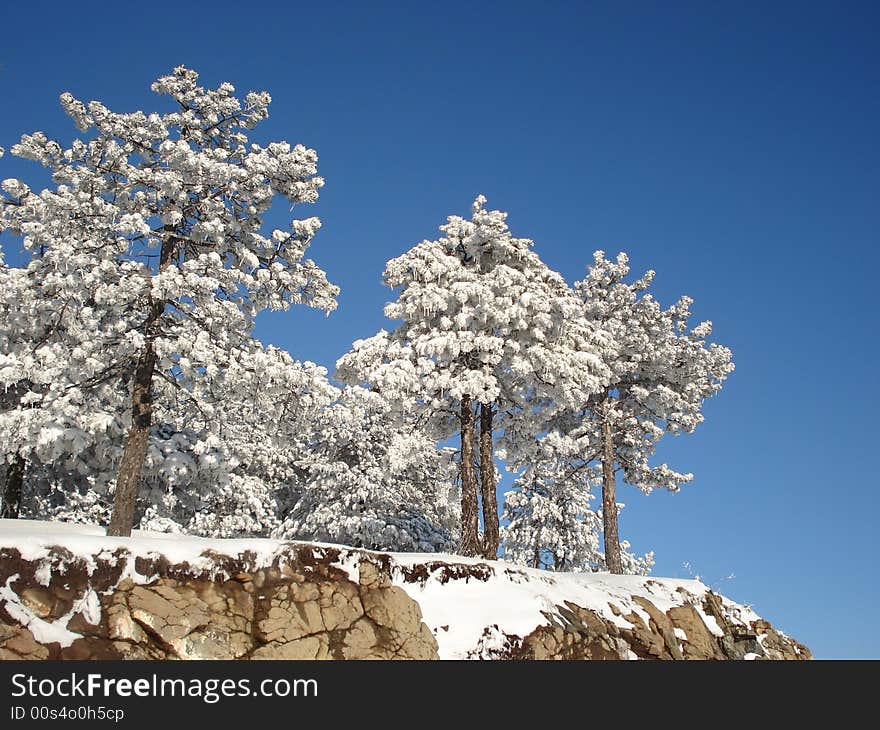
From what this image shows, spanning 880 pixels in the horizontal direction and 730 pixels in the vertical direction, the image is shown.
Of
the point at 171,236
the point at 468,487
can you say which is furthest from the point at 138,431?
the point at 468,487

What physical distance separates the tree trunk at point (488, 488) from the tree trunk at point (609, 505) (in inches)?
283

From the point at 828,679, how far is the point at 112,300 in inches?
615

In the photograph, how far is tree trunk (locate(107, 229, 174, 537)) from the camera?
16.3 m

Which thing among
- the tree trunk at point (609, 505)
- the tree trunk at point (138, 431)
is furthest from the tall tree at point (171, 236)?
the tree trunk at point (609, 505)

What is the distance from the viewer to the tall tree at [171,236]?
16672mm

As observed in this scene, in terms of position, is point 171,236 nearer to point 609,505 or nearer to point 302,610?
point 302,610

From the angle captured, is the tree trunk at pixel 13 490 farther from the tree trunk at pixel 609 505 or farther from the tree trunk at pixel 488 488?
the tree trunk at pixel 609 505

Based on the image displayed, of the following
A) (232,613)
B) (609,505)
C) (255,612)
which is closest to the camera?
(232,613)

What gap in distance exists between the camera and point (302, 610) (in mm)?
12703

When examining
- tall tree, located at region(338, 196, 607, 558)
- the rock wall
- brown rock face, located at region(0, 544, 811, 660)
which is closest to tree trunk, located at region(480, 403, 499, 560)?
tall tree, located at region(338, 196, 607, 558)

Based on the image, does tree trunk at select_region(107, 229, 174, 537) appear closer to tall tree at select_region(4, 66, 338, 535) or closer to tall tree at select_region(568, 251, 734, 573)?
tall tree at select_region(4, 66, 338, 535)

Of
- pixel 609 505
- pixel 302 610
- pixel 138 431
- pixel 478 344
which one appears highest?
pixel 478 344

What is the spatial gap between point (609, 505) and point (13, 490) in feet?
64.6

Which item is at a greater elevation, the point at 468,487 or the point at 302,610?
the point at 468,487
